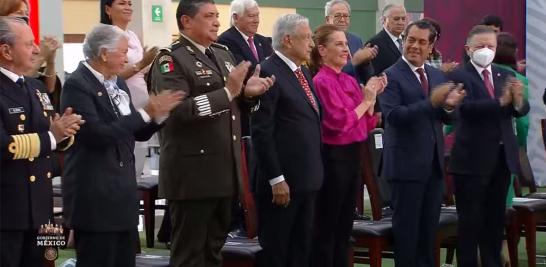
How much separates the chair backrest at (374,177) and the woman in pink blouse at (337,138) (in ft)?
2.34

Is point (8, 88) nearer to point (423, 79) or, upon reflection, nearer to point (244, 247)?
point (244, 247)

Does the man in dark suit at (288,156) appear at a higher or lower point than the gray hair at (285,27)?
lower

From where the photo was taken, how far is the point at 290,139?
17.2 feet

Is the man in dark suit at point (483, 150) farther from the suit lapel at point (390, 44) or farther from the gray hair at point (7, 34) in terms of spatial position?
the gray hair at point (7, 34)

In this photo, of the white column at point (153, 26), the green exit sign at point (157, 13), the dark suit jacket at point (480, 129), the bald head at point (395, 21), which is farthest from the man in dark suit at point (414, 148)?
the green exit sign at point (157, 13)

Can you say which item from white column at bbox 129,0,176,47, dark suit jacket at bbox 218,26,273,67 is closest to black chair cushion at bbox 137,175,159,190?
dark suit jacket at bbox 218,26,273,67

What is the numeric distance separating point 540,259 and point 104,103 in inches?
155

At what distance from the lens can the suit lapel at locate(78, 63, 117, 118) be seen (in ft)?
14.3

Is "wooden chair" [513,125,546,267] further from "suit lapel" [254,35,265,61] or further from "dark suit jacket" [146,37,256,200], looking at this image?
"dark suit jacket" [146,37,256,200]

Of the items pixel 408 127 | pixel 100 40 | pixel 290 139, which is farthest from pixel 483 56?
pixel 100 40

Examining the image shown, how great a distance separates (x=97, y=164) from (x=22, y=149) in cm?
45

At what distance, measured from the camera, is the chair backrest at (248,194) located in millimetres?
5281

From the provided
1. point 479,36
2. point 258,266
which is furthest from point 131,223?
point 479,36

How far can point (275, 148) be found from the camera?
5.19 m
